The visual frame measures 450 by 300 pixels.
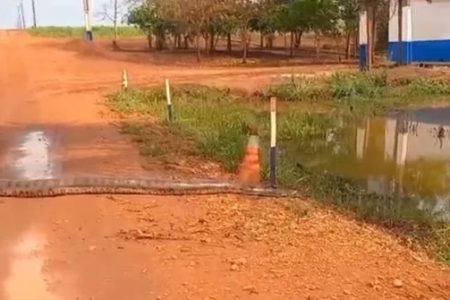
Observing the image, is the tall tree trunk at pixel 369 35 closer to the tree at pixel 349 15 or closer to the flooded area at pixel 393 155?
the tree at pixel 349 15

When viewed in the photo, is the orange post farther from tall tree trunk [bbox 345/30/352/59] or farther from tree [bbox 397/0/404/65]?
tall tree trunk [bbox 345/30/352/59]

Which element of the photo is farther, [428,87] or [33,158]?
[428,87]

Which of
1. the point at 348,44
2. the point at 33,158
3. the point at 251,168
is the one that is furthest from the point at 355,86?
the point at 251,168

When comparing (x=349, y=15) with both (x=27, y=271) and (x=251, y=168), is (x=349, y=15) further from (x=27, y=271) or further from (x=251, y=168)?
(x=27, y=271)

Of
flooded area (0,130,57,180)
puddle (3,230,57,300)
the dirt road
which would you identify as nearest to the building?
flooded area (0,130,57,180)

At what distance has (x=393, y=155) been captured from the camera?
570 inches

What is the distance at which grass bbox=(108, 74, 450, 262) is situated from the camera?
8.80m

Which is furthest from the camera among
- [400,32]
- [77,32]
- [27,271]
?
[77,32]

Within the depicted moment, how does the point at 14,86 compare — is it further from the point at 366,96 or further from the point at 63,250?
the point at 63,250

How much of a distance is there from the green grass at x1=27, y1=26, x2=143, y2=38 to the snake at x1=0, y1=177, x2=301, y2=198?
43.8 m

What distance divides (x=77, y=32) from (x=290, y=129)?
41.4 m

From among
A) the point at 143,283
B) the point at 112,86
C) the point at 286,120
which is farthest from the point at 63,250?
the point at 112,86

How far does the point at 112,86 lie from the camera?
24.5 metres

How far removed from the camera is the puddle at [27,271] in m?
5.57
